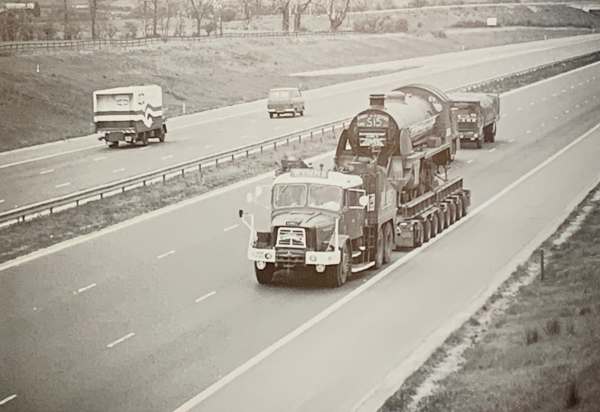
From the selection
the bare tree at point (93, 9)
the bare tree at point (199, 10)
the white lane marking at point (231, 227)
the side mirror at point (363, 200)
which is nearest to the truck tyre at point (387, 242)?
the side mirror at point (363, 200)

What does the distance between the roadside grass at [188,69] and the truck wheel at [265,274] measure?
1054 cm

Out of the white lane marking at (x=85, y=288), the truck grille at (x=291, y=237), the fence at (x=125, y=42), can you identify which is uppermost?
the fence at (x=125, y=42)

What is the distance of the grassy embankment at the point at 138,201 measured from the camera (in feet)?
118

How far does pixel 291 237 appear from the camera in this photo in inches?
1209

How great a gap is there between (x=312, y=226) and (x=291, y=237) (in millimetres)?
565

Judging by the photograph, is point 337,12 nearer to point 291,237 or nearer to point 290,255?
point 291,237

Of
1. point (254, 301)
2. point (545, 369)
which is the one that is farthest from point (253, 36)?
point (545, 369)

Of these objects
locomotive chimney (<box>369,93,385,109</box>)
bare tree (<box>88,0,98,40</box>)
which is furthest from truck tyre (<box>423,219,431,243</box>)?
bare tree (<box>88,0,98,40</box>)

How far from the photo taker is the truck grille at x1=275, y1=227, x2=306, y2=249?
101 feet

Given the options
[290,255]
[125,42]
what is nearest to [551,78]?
[125,42]

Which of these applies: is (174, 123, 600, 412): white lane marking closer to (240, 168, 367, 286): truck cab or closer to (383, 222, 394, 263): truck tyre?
(383, 222, 394, 263): truck tyre

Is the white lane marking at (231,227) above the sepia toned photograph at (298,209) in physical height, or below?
below

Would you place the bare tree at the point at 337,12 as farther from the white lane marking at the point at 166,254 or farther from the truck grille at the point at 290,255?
the truck grille at the point at 290,255

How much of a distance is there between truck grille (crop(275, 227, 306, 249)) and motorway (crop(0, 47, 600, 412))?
1.14 meters
